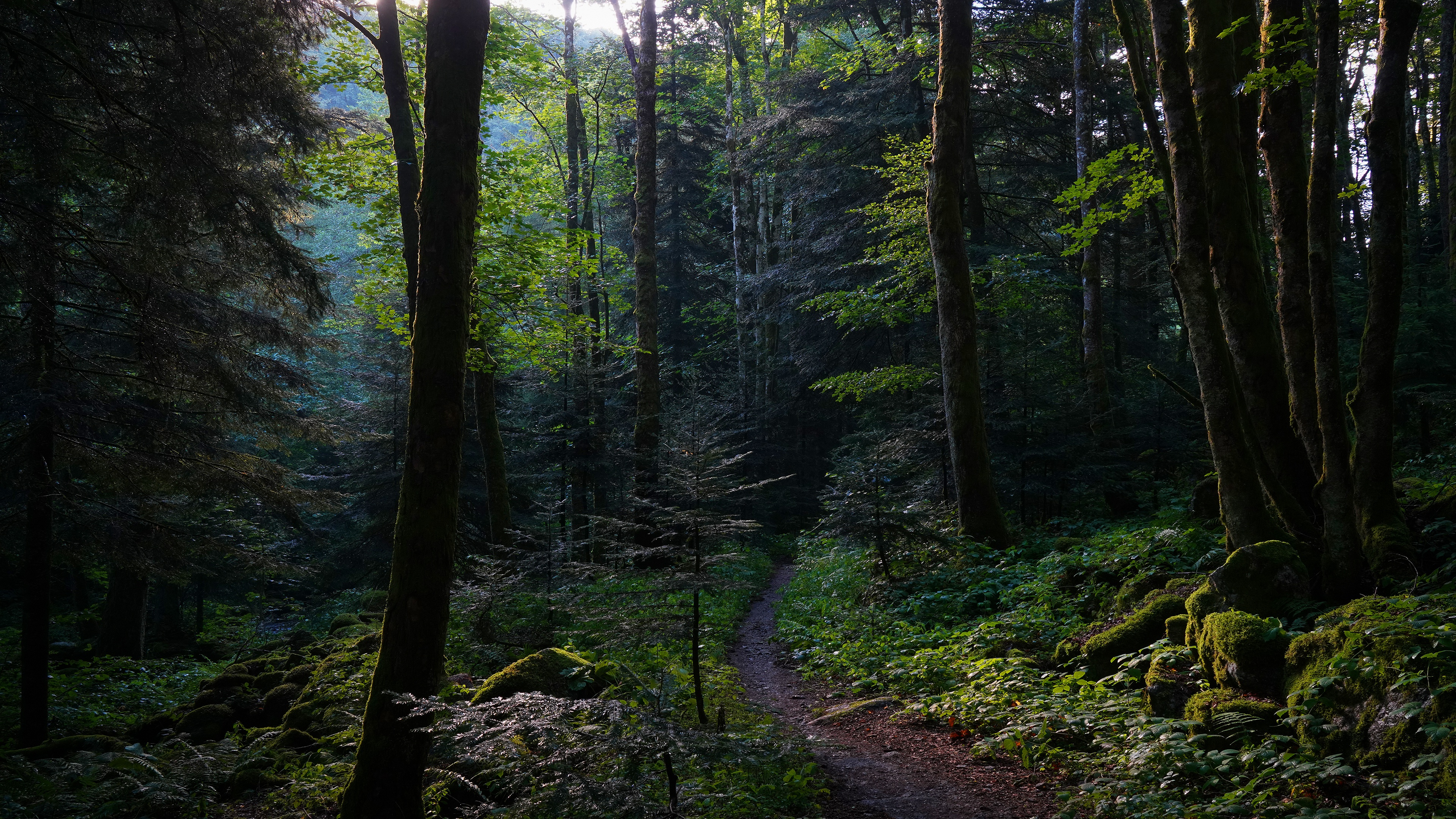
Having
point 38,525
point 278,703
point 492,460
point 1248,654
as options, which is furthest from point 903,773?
point 38,525

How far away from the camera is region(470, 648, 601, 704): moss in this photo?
597 cm

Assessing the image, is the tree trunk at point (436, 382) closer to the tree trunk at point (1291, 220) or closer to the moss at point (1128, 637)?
the moss at point (1128, 637)

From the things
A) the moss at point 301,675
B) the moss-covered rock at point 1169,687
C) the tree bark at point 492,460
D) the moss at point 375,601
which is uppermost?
the tree bark at point 492,460

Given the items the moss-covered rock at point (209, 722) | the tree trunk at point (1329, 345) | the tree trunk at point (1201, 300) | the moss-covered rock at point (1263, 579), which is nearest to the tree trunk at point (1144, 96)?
the tree trunk at point (1201, 300)

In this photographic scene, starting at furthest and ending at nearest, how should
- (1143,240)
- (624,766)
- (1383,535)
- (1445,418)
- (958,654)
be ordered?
1. (1143,240)
2. (1445,418)
3. (958,654)
4. (1383,535)
5. (624,766)

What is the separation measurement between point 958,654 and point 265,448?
10.8m

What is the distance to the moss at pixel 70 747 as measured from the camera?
7020 mm

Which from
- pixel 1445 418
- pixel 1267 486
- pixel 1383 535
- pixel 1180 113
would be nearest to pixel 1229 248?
pixel 1180 113

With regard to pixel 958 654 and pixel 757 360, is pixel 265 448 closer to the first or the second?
pixel 958 654

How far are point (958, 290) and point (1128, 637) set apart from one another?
6.19 meters

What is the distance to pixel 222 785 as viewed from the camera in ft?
20.1

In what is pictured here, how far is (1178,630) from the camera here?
5480 mm

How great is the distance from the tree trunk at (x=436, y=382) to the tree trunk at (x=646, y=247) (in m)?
9.00

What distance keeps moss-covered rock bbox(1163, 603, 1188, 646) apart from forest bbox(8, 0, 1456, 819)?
0.14 feet
